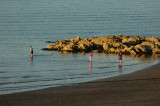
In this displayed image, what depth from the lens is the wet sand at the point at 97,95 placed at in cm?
1711

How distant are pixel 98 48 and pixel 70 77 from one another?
19.9 meters

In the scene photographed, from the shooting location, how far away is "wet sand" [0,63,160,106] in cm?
1711

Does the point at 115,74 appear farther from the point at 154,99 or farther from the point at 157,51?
the point at 157,51

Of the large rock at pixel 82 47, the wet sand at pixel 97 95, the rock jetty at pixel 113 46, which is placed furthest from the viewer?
the large rock at pixel 82 47

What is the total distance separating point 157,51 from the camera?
4075 cm

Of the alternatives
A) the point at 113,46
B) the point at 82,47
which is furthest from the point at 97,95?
the point at 113,46

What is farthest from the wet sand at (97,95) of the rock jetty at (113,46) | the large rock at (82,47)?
the large rock at (82,47)

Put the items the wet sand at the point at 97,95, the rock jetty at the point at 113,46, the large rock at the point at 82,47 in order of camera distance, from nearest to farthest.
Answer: the wet sand at the point at 97,95, the rock jetty at the point at 113,46, the large rock at the point at 82,47

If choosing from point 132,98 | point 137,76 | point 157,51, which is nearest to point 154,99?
point 132,98

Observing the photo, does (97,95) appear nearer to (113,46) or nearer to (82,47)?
(82,47)

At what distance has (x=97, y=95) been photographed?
18.6 meters

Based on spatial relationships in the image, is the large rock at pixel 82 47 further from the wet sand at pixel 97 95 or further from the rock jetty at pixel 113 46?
the wet sand at pixel 97 95

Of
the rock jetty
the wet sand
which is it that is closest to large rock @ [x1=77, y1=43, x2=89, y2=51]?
the rock jetty

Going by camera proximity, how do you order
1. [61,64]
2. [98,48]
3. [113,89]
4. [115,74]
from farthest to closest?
1. [98,48]
2. [61,64]
3. [115,74]
4. [113,89]
